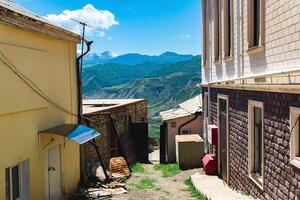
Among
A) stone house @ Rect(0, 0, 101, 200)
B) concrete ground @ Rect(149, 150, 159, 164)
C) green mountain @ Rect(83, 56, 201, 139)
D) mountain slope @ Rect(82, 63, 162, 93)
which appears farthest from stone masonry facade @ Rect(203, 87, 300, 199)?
mountain slope @ Rect(82, 63, 162, 93)

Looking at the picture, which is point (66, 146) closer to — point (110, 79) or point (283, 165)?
point (283, 165)

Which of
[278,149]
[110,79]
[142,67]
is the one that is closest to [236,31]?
[278,149]

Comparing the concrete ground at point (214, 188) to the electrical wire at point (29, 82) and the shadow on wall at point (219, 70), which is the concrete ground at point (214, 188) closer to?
the shadow on wall at point (219, 70)

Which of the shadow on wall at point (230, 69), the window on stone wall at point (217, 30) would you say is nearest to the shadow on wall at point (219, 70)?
the window on stone wall at point (217, 30)

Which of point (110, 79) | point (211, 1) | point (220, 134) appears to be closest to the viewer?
point (220, 134)

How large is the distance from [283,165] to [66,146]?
6.55m

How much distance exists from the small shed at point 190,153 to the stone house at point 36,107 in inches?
205

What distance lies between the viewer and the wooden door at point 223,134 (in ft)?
41.9

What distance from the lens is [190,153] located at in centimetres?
1692

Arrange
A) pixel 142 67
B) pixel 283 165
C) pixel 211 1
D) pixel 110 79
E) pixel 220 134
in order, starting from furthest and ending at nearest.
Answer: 1. pixel 142 67
2. pixel 110 79
3. pixel 211 1
4. pixel 220 134
5. pixel 283 165

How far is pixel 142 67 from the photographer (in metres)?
107

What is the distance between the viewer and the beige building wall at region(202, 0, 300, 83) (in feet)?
23.4

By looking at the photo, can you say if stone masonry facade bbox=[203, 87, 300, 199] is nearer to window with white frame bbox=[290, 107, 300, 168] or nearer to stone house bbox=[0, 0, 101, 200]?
window with white frame bbox=[290, 107, 300, 168]

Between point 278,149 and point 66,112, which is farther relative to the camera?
point 66,112
